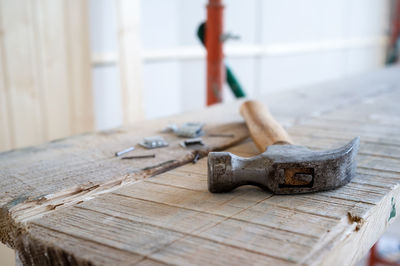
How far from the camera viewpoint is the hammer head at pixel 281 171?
689 mm

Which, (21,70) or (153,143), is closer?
(153,143)

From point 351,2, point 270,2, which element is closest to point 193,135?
point 270,2

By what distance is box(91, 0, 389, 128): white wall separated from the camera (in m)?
2.85

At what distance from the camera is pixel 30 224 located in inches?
23.6

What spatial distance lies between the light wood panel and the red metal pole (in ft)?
3.13

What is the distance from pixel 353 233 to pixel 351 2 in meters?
7.19

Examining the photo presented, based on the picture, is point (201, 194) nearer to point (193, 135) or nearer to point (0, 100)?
point (193, 135)

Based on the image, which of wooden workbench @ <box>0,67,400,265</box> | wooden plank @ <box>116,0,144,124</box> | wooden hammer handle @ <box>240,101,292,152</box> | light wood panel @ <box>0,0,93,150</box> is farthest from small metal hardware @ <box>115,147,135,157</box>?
wooden plank @ <box>116,0,144,124</box>

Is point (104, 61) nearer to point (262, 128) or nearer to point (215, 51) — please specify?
point (215, 51)

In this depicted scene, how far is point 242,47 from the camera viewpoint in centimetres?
421

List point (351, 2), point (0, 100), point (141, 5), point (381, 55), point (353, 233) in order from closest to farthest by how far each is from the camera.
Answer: point (353, 233), point (0, 100), point (141, 5), point (351, 2), point (381, 55)

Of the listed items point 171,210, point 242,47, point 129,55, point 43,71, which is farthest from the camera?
point 242,47

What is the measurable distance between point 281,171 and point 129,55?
219 cm

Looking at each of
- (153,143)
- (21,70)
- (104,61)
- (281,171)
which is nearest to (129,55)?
(104,61)
